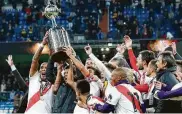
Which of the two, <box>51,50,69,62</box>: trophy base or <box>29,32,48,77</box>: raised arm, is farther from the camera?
<box>29,32,48,77</box>: raised arm

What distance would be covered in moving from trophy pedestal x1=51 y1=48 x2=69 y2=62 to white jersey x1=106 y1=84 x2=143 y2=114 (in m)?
0.66

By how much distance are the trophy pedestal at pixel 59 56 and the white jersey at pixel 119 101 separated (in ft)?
2.17

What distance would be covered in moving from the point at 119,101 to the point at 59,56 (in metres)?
0.86

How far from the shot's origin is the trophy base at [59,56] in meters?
5.81

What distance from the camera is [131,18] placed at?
79.9 feet

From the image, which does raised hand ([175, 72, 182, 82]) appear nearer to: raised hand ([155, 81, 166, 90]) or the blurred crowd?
raised hand ([155, 81, 166, 90])

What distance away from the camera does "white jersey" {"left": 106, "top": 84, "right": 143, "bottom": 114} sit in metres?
5.62

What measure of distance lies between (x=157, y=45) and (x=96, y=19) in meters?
5.61

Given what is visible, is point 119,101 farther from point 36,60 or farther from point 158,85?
point 36,60

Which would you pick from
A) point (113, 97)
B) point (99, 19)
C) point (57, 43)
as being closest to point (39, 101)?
point (57, 43)

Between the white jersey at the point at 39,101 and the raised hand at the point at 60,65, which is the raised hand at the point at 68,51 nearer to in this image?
the raised hand at the point at 60,65

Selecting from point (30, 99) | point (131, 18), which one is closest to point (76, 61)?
point (30, 99)

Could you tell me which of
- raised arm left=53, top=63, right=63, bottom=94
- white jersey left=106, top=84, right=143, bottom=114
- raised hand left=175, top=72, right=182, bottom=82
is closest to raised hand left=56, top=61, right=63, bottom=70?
raised arm left=53, top=63, right=63, bottom=94

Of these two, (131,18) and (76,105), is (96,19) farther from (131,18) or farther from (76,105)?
(76,105)
